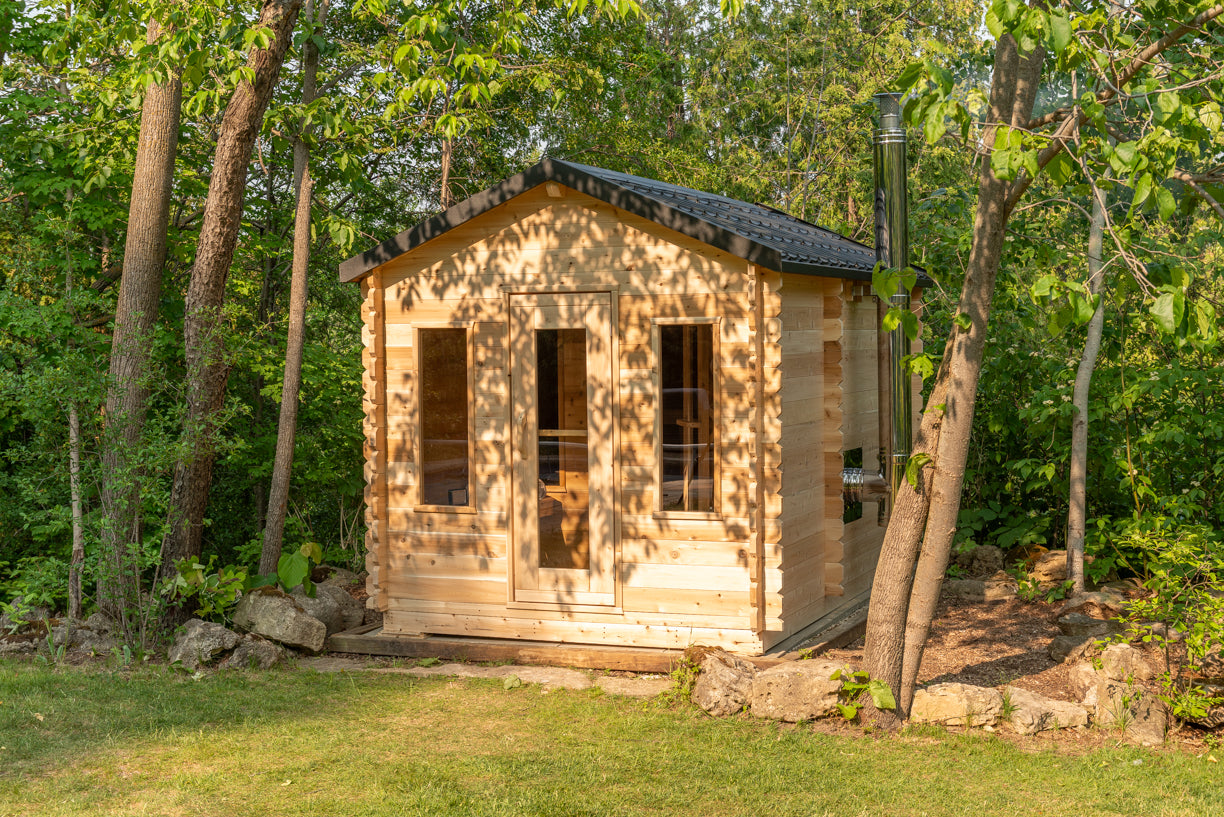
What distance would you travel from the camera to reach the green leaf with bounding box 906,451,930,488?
19.5ft

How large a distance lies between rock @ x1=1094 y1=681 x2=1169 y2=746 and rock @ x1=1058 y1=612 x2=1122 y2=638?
2.06 m

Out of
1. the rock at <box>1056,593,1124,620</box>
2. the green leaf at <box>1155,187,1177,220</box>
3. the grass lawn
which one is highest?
the green leaf at <box>1155,187,1177,220</box>

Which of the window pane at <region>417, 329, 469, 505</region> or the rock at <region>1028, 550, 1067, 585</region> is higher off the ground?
the window pane at <region>417, 329, 469, 505</region>

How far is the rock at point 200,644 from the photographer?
305 inches

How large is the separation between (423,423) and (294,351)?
172 cm

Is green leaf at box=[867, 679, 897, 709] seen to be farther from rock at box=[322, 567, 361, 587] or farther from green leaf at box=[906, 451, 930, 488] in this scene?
rock at box=[322, 567, 361, 587]

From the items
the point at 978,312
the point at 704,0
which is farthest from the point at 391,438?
the point at 704,0

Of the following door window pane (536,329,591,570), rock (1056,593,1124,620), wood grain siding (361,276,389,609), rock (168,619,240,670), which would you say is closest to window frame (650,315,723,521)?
door window pane (536,329,591,570)

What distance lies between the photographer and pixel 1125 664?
6.42m

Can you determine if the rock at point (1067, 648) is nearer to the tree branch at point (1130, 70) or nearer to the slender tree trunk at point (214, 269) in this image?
the tree branch at point (1130, 70)

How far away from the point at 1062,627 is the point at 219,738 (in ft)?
19.8

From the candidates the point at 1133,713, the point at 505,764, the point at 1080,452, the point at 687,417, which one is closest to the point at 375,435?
the point at 687,417

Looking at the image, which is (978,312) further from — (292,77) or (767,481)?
(292,77)

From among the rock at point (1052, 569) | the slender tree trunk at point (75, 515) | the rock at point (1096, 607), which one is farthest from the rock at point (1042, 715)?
A: the slender tree trunk at point (75, 515)
